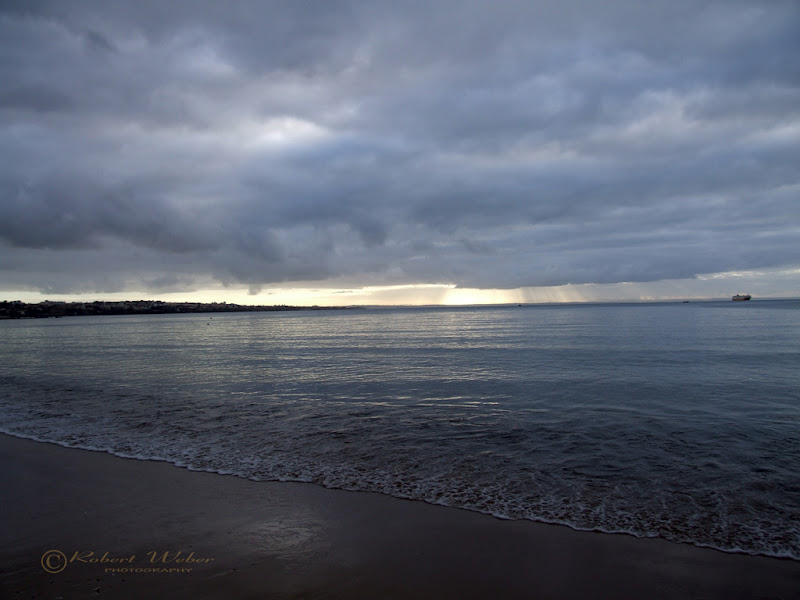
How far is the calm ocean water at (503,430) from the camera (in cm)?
920

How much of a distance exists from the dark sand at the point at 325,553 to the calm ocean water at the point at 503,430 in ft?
2.48

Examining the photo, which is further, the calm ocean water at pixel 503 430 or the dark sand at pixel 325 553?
the calm ocean water at pixel 503 430

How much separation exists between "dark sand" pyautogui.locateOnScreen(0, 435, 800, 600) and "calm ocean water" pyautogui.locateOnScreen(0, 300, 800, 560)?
2.48ft

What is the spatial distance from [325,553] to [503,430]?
870 centimetres

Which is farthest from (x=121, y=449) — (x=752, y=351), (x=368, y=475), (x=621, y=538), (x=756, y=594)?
(x=752, y=351)

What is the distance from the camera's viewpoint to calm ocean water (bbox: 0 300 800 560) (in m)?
9.20

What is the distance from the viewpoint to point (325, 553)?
7293mm

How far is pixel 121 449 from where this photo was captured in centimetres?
1338

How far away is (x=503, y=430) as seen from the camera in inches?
578

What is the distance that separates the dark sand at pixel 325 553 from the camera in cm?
637

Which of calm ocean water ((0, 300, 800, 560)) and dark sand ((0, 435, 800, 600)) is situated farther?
calm ocean water ((0, 300, 800, 560))

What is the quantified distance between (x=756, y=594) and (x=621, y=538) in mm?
1922

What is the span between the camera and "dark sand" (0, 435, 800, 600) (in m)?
6.37

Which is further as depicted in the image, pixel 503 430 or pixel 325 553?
pixel 503 430
